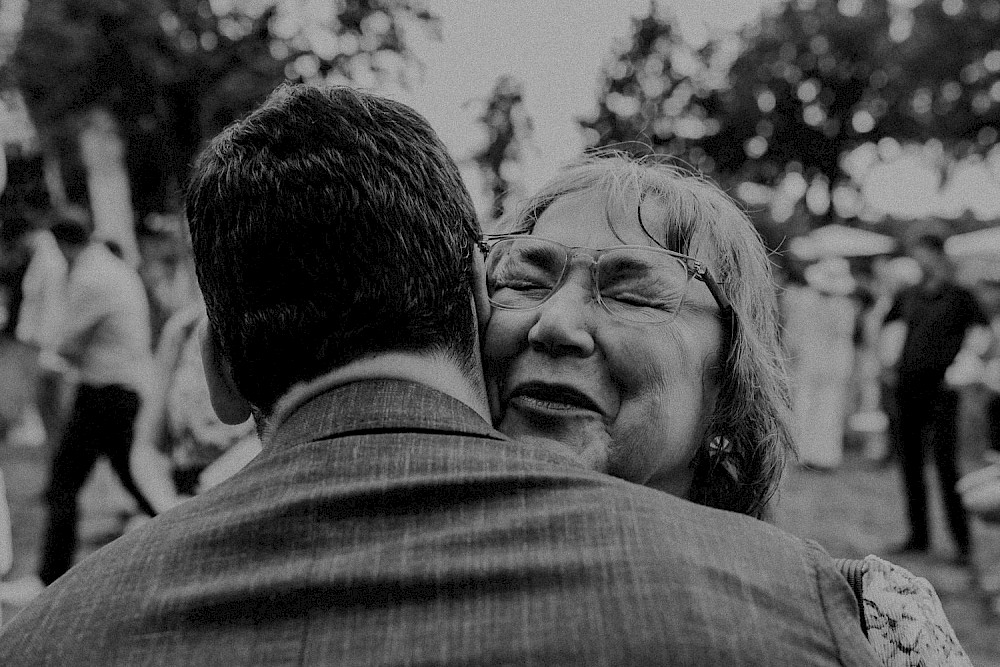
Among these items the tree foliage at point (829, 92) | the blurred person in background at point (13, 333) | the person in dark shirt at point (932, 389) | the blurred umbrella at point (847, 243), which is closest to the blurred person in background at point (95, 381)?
the blurred person in background at point (13, 333)

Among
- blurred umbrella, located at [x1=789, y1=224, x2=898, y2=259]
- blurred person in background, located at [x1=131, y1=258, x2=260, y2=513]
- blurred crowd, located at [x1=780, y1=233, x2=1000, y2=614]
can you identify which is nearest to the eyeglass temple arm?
blurred crowd, located at [x1=780, y1=233, x2=1000, y2=614]

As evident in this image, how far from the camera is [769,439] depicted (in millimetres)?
2273

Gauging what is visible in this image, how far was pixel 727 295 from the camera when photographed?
2145 mm

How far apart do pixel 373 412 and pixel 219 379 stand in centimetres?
42

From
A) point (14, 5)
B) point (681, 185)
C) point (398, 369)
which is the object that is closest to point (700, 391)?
point (681, 185)

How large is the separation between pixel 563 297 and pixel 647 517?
95 centimetres

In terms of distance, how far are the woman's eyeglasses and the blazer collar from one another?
2.58 feet

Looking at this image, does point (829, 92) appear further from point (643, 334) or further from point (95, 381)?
point (643, 334)

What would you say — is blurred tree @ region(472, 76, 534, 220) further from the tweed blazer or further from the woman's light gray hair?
the tweed blazer

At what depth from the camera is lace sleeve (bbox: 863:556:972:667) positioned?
4.55ft

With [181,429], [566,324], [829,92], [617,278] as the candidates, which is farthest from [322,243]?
[829,92]

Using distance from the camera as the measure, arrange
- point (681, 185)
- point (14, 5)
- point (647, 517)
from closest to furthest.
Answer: point (647, 517)
point (681, 185)
point (14, 5)

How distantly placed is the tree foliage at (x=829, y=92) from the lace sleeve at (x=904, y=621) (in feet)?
103

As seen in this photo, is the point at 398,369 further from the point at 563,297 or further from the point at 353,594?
the point at 563,297
